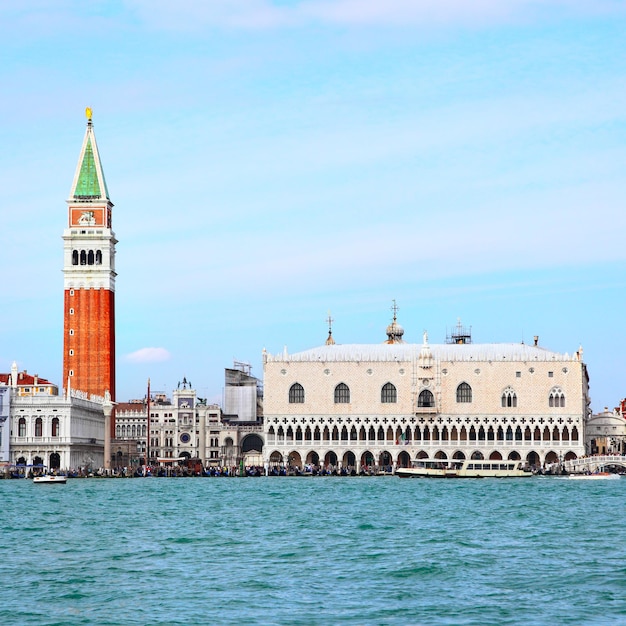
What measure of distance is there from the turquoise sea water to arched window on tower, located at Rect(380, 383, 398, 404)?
58.0 meters

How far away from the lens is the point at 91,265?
126 meters

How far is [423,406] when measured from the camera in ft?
401

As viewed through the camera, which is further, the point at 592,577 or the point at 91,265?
the point at 91,265

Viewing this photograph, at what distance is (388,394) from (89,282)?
28437 millimetres

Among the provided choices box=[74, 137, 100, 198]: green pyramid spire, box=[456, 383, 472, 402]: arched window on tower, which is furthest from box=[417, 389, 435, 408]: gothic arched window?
box=[74, 137, 100, 198]: green pyramid spire

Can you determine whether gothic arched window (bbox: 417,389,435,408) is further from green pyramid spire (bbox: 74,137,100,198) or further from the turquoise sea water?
the turquoise sea water

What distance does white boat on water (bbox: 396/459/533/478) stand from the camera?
105 metres

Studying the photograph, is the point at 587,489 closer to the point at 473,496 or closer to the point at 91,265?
the point at 473,496

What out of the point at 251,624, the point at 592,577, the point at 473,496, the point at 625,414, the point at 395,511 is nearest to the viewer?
the point at 251,624

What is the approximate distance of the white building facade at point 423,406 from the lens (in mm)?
121125

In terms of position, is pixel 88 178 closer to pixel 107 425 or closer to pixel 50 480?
pixel 107 425

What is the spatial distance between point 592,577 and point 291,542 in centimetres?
1155

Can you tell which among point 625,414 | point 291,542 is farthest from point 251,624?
point 625,414

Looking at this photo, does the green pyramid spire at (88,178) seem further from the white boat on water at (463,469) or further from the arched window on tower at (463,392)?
the white boat on water at (463,469)
